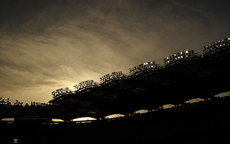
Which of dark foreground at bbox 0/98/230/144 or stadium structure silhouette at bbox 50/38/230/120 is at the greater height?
stadium structure silhouette at bbox 50/38/230/120

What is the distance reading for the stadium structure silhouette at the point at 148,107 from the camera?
25.4m

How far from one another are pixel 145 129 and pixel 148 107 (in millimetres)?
30415

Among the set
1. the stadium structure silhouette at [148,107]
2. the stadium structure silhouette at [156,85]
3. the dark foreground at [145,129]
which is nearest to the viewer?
the dark foreground at [145,129]

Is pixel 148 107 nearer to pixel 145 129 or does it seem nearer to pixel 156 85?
pixel 156 85

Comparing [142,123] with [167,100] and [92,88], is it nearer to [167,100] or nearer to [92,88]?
[92,88]

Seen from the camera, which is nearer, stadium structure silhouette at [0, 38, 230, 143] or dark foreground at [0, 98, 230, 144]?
dark foreground at [0, 98, 230, 144]

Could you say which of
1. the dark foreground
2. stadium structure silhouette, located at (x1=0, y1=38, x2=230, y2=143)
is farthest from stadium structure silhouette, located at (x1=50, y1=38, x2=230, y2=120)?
the dark foreground

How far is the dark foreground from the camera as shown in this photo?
2461cm

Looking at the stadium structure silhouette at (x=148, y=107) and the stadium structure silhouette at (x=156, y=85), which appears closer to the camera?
the stadium structure silhouette at (x=148, y=107)

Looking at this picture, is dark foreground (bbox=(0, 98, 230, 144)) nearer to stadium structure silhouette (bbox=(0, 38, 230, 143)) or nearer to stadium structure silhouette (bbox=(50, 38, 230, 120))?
stadium structure silhouette (bbox=(0, 38, 230, 143))

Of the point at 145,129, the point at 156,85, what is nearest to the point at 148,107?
the point at 156,85

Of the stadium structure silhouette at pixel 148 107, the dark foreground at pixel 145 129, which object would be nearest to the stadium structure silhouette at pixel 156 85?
the stadium structure silhouette at pixel 148 107

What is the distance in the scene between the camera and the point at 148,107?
57.7 meters

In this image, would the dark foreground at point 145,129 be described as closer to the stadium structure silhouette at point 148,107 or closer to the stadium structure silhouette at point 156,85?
the stadium structure silhouette at point 148,107
